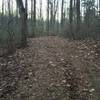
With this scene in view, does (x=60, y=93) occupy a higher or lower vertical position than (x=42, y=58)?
lower

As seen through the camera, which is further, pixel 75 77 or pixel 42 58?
pixel 42 58

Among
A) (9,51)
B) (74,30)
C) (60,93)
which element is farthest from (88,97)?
(74,30)

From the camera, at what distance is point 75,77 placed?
654cm

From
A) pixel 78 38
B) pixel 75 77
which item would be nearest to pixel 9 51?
pixel 78 38

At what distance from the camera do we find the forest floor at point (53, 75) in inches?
223

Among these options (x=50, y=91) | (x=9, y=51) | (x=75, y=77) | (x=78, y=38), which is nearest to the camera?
(x=50, y=91)

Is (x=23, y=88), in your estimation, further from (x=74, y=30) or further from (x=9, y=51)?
(x=74, y=30)

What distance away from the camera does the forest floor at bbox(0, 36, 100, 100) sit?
5.66 meters

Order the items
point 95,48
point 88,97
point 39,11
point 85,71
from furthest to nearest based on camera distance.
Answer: point 39,11 < point 95,48 < point 85,71 < point 88,97

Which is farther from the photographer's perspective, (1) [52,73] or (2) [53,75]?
(1) [52,73]

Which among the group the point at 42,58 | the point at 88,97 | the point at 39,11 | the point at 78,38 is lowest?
the point at 88,97

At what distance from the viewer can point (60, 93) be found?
18.5 ft

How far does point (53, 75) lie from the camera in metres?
6.83

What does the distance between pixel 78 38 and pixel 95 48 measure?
2.89 meters
